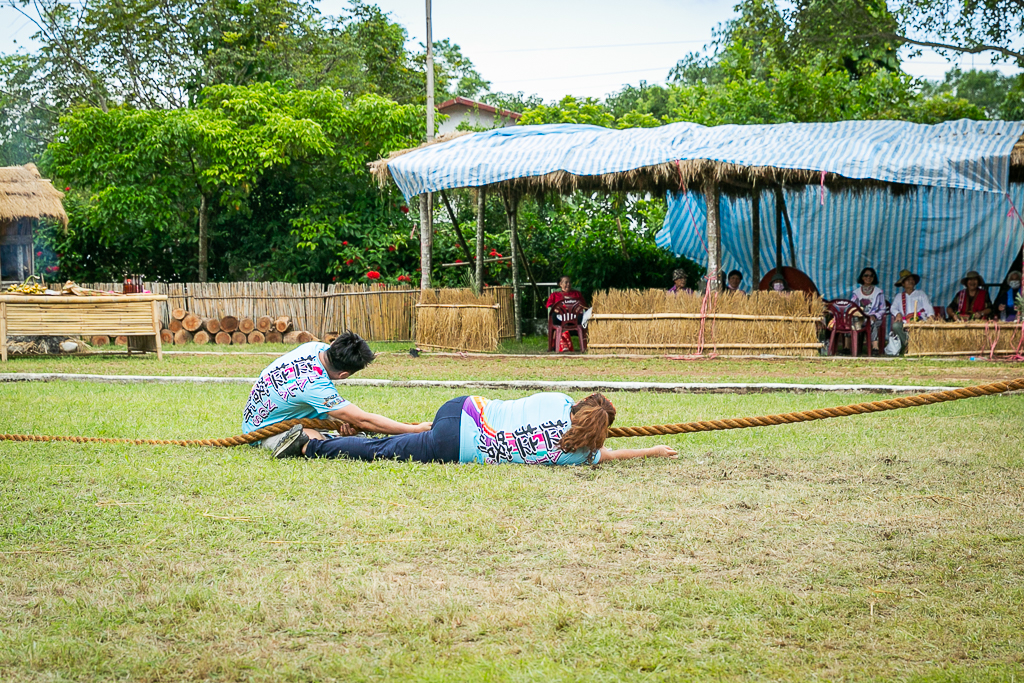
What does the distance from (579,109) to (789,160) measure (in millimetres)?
18326

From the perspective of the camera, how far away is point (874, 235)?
18.0 meters

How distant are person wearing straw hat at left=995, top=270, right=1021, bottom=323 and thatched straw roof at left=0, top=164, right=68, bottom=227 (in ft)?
51.5

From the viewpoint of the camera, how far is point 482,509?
14.8ft

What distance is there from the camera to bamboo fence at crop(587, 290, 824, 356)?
13156 millimetres

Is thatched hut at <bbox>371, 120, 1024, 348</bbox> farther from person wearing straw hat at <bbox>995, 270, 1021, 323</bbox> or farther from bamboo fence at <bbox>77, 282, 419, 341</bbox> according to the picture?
bamboo fence at <bbox>77, 282, 419, 341</bbox>

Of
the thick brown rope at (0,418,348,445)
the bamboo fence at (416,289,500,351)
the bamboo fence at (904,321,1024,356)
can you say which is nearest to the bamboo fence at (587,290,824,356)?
the bamboo fence at (904,321,1024,356)

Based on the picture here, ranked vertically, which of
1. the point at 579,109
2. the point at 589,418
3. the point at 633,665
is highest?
the point at 579,109

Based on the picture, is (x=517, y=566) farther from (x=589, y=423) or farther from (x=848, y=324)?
(x=848, y=324)

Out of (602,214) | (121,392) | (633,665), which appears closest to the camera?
(633,665)

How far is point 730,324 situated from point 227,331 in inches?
372

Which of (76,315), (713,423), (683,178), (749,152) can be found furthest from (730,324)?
(76,315)

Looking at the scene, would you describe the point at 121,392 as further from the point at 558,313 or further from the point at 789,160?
the point at 789,160

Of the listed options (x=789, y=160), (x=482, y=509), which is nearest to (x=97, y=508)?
(x=482, y=509)

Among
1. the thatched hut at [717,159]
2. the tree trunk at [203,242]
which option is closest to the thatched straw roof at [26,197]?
the tree trunk at [203,242]
